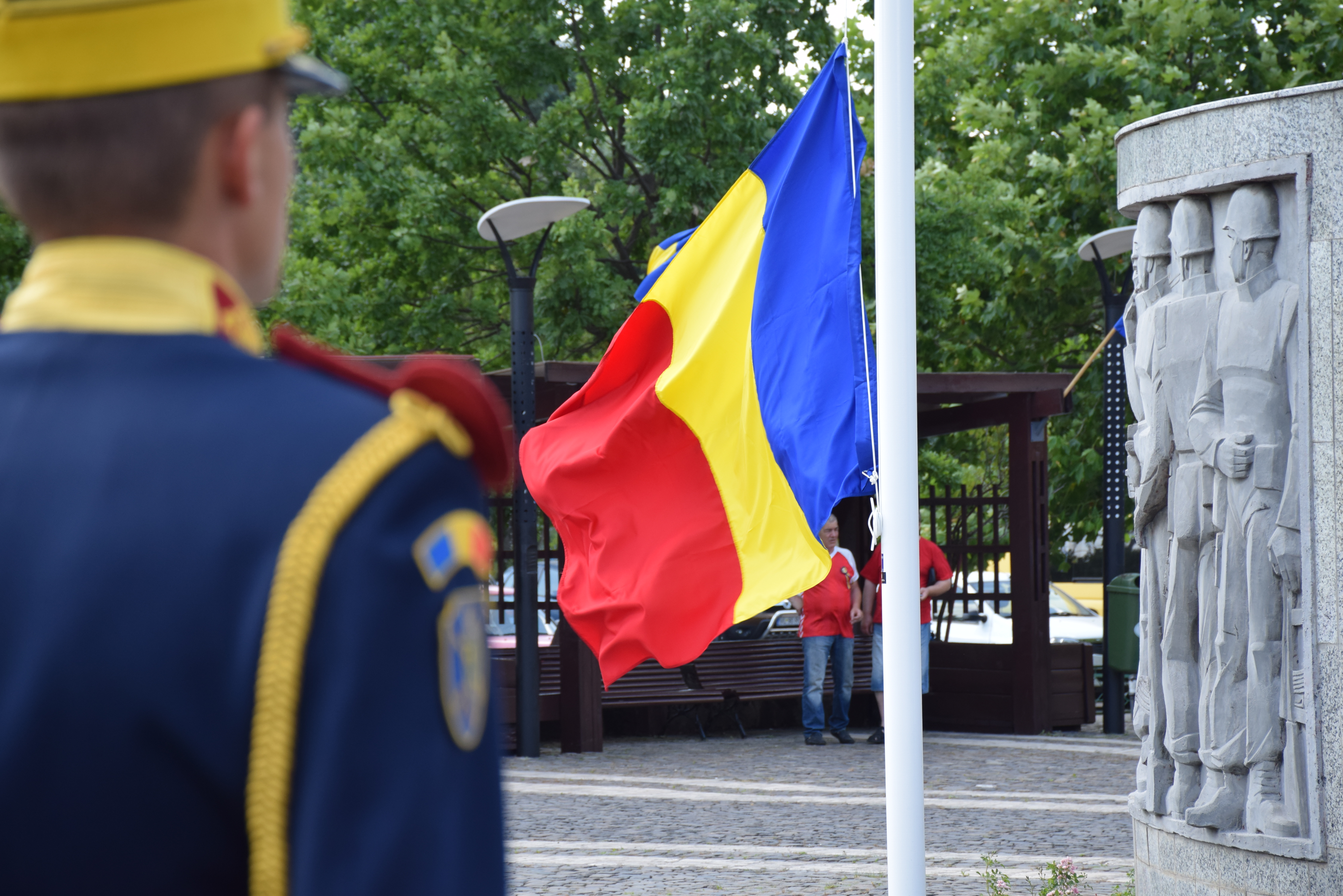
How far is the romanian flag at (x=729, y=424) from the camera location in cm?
627

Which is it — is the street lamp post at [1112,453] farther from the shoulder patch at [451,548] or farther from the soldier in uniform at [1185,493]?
the shoulder patch at [451,548]

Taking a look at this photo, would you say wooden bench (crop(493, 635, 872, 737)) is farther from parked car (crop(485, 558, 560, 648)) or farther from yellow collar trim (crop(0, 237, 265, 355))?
yellow collar trim (crop(0, 237, 265, 355))

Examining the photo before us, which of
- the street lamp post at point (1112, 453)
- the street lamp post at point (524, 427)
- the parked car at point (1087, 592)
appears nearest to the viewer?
the street lamp post at point (524, 427)

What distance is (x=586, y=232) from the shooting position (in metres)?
17.9

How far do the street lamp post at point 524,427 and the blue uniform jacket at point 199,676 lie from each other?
1132 cm

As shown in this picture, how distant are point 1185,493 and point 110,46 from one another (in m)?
6.27

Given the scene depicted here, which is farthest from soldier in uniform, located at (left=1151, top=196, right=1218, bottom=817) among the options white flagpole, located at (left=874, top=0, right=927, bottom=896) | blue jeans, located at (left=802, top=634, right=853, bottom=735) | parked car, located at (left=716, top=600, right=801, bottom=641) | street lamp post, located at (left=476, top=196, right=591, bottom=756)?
parked car, located at (left=716, top=600, right=801, bottom=641)

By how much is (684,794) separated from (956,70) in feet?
37.9

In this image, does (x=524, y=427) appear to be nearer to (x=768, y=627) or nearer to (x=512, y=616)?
(x=512, y=616)

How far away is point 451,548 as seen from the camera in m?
1.01

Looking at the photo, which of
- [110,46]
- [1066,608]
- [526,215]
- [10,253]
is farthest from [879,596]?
[110,46]

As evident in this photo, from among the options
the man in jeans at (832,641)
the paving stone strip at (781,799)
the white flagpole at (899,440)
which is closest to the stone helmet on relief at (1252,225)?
the white flagpole at (899,440)

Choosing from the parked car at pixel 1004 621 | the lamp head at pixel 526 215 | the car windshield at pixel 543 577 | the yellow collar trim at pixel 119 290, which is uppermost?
the lamp head at pixel 526 215

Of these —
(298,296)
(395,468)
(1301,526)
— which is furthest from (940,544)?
(395,468)
